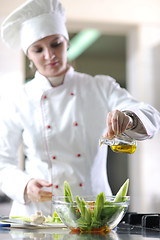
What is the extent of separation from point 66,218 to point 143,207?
11.2 ft

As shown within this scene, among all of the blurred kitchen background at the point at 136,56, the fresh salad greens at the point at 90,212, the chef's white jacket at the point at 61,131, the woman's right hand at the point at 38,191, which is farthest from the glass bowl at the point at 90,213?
the blurred kitchen background at the point at 136,56

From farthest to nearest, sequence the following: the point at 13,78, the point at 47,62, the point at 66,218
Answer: the point at 13,78
the point at 47,62
the point at 66,218

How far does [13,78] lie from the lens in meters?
4.28

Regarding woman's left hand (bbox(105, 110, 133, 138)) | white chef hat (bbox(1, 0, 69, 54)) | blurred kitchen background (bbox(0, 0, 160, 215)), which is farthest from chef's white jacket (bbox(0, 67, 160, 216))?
blurred kitchen background (bbox(0, 0, 160, 215))

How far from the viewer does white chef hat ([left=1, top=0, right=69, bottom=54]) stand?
214 cm

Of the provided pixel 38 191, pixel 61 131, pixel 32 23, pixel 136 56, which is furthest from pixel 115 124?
pixel 136 56

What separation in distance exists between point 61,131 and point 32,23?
58 cm

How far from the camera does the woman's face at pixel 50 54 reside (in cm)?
209

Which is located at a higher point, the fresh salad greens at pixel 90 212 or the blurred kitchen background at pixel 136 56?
the blurred kitchen background at pixel 136 56

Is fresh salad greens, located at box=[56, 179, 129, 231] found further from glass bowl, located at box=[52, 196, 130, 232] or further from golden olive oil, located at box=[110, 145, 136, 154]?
golden olive oil, located at box=[110, 145, 136, 154]

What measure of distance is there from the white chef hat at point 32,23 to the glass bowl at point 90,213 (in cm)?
107

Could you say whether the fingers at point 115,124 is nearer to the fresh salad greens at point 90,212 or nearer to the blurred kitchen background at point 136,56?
the fresh salad greens at point 90,212

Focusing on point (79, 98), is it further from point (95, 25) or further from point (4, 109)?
point (95, 25)

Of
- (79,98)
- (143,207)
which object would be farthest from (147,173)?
(79,98)
